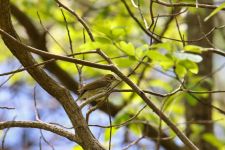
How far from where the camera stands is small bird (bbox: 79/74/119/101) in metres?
1.36

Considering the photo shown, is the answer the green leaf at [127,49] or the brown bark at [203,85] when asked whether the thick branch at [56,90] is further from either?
the brown bark at [203,85]

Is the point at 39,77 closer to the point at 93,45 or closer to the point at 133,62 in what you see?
the point at 93,45

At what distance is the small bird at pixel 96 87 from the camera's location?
1360mm

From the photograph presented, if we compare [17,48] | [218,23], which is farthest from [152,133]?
[17,48]

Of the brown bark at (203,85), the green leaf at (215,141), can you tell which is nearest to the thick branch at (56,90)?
the green leaf at (215,141)

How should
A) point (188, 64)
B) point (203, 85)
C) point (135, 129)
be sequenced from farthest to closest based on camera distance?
point (203, 85), point (135, 129), point (188, 64)

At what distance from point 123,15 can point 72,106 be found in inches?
77.0

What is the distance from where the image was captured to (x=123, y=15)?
3174 millimetres

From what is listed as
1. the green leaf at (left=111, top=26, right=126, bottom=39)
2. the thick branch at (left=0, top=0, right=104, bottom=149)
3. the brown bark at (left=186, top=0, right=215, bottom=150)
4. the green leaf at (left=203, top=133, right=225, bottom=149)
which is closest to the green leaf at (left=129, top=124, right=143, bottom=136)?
A: the green leaf at (left=203, top=133, right=225, bottom=149)

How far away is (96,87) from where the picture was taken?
1364 millimetres

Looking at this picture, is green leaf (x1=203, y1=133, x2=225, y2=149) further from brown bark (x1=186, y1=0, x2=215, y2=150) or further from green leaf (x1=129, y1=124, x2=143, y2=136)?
green leaf (x1=129, y1=124, x2=143, y2=136)

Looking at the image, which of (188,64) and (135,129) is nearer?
(188,64)

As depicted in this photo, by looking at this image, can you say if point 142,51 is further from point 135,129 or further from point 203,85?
point 203,85

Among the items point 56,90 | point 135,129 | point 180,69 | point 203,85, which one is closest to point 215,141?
point 203,85
